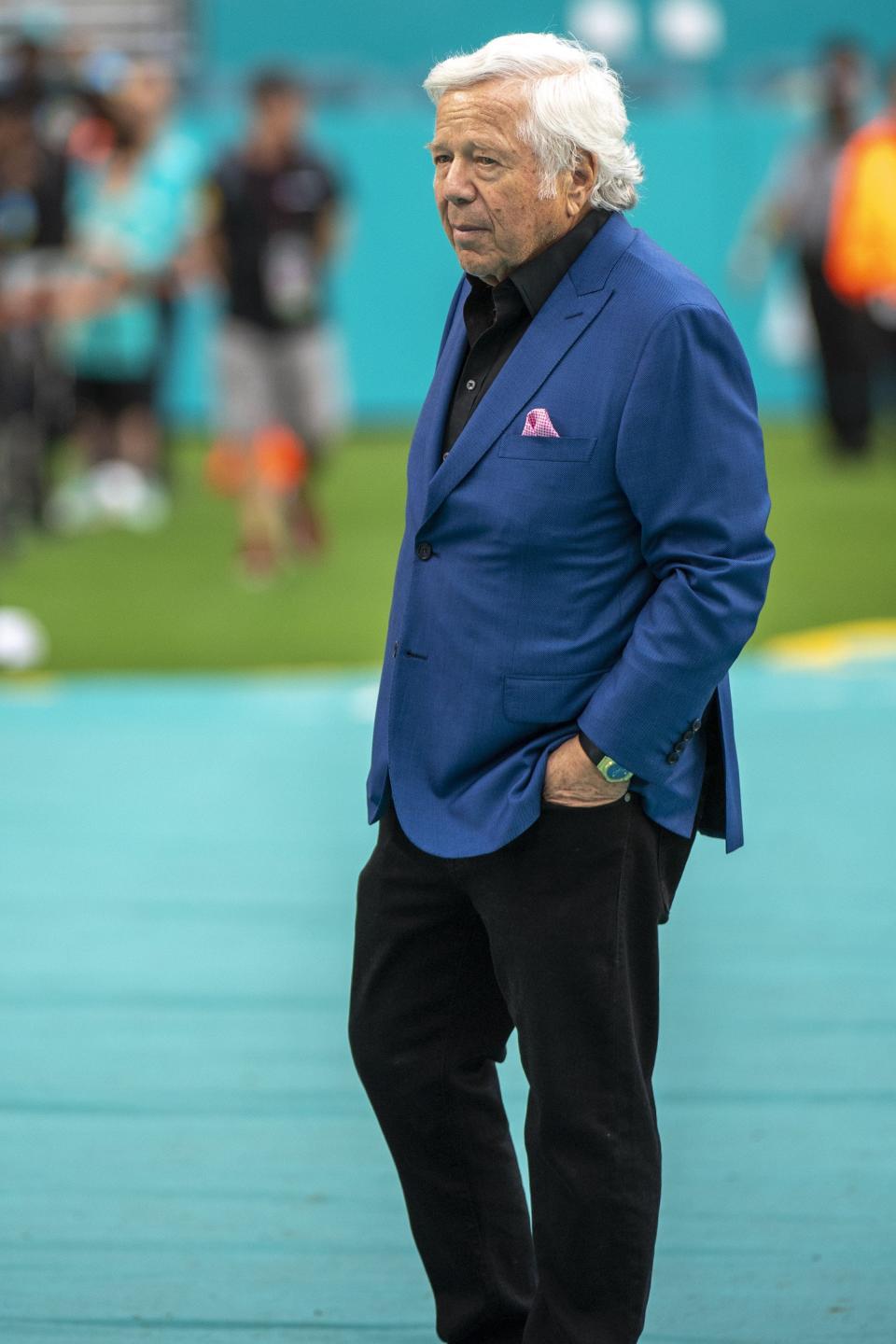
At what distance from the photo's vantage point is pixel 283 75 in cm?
1031

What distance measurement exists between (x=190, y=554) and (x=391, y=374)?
6.80 metres

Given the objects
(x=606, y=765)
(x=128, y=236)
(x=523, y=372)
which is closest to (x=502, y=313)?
(x=523, y=372)

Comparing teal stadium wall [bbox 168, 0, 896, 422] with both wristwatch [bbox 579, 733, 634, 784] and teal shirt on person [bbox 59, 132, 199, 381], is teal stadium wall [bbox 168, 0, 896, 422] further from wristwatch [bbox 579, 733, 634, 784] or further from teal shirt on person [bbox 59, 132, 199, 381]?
wristwatch [bbox 579, 733, 634, 784]

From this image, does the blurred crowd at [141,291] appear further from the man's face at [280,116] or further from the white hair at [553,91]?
the white hair at [553,91]

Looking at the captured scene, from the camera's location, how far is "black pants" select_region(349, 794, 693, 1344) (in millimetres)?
2703

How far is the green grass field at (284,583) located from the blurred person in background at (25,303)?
0.38 meters

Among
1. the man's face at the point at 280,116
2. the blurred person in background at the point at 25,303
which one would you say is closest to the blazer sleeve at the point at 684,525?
the man's face at the point at 280,116

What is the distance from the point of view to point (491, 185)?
2.64 m

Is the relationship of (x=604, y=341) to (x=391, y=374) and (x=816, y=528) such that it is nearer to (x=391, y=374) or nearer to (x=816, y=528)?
(x=816, y=528)

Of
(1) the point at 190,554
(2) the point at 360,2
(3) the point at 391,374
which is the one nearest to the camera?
(1) the point at 190,554

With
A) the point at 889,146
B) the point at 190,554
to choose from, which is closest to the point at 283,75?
the point at 190,554

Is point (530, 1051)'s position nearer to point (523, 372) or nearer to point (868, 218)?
point (523, 372)

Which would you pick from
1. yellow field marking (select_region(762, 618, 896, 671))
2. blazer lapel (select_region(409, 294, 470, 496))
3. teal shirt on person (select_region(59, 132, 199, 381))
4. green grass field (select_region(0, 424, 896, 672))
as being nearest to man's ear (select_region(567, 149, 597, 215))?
blazer lapel (select_region(409, 294, 470, 496))

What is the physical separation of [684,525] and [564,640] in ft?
0.69
